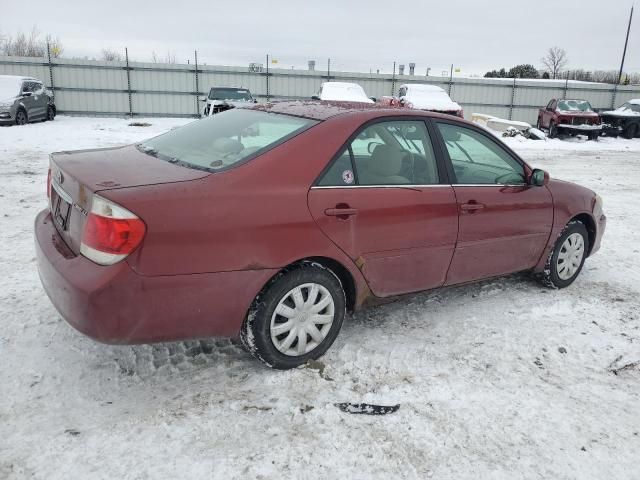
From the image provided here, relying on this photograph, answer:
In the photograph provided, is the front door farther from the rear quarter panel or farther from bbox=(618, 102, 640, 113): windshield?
bbox=(618, 102, 640, 113): windshield

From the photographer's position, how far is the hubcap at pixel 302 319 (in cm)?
293

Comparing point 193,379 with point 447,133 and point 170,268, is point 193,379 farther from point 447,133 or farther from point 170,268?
point 447,133

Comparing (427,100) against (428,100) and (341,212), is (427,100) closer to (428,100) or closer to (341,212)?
(428,100)

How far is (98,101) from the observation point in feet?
73.9

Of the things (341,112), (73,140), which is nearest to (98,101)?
(73,140)

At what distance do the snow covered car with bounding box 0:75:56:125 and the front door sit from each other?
16010mm

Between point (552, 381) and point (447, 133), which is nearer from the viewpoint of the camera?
point (552, 381)

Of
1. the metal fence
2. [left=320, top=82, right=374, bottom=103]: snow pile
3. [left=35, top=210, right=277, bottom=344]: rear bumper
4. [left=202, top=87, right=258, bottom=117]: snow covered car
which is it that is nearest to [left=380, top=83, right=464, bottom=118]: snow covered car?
[left=320, top=82, right=374, bottom=103]: snow pile

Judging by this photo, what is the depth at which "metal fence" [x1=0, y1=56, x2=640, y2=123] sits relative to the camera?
22.1 metres

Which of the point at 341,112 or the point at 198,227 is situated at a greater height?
the point at 341,112

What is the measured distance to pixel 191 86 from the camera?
23250 mm

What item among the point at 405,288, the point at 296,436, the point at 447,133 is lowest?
the point at 296,436

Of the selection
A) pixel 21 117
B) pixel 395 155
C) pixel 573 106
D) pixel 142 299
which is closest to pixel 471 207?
pixel 395 155

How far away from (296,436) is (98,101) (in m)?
A: 23.1
